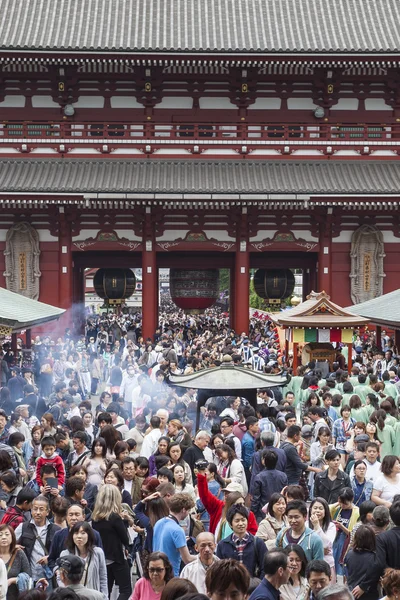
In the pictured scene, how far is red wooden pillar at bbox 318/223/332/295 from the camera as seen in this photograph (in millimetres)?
28047

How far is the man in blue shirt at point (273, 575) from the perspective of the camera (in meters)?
5.99

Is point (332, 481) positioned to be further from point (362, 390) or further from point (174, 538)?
point (362, 390)

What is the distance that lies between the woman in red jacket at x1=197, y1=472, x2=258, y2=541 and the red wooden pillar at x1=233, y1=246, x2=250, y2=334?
19394 mm

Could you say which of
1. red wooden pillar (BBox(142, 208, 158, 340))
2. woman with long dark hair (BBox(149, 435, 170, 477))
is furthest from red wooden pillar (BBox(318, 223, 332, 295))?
woman with long dark hair (BBox(149, 435, 170, 477))

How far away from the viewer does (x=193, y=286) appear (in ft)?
99.6

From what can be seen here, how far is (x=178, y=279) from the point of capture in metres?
30.4

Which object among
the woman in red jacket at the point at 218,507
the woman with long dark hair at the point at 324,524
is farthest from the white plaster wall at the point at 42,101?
the woman with long dark hair at the point at 324,524

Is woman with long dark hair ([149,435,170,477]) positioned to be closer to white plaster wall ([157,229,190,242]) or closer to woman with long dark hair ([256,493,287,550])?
woman with long dark hair ([256,493,287,550])

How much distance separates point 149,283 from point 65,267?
279 centimetres

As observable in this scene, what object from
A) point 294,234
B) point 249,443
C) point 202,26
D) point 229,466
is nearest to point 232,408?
point 249,443

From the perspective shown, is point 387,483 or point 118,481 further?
point 387,483

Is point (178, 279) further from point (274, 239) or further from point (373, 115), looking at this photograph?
point (373, 115)

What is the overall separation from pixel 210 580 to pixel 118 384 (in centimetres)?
1362

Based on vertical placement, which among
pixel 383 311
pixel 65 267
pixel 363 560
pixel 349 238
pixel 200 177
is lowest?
pixel 363 560
